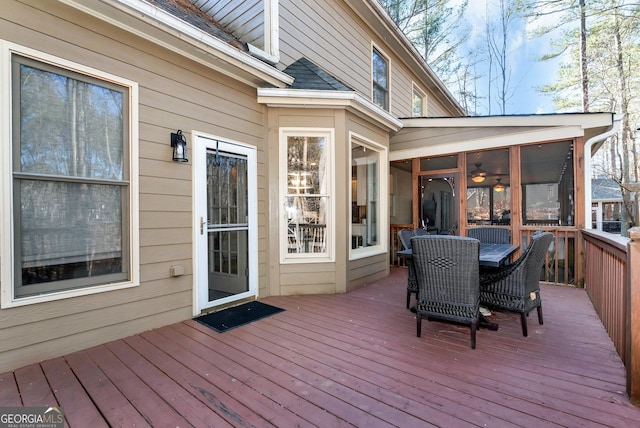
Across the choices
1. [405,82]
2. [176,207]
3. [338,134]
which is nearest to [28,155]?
[176,207]

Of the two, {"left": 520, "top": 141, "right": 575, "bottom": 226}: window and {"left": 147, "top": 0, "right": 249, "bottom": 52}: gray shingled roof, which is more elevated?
{"left": 147, "top": 0, "right": 249, "bottom": 52}: gray shingled roof

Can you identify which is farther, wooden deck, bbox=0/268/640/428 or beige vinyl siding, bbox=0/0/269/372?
beige vinyl siding, bbox=0/0/269/372

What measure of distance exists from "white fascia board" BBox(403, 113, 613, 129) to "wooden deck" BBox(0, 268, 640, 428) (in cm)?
310

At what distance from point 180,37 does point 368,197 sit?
355 cm

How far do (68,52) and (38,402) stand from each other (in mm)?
2550

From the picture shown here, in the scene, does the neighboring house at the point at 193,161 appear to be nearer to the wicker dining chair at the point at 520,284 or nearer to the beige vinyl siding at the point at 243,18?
the beige vinyl siding at the point at 243,18

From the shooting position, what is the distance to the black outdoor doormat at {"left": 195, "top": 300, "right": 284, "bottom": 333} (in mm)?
3006

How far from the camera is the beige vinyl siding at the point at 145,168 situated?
2.21m

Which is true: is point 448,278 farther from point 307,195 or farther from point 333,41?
point 333,41

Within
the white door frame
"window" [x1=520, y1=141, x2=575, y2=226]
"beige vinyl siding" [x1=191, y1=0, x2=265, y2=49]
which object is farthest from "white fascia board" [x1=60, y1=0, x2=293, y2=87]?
"window" [x1=520, y1=141, x2=575, y2=226]

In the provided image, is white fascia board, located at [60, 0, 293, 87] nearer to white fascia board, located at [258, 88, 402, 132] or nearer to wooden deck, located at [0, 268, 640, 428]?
white fascia board, located at [258, 88, 402, 132]

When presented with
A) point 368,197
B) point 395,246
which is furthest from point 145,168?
point 395,246

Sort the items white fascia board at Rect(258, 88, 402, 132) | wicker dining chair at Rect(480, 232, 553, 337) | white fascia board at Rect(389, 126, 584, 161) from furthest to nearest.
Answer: white fascia board at Rect(389, 126, 584, 161) < white fascia board at Rect(258, 88, 402, 132) < wicker dining chair at Rect(480, 232, 553, 337)

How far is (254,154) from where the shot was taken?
3852 millimetres
